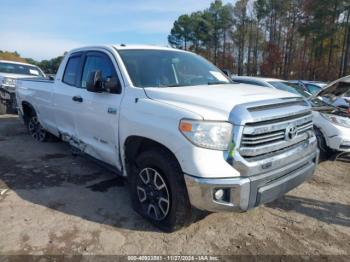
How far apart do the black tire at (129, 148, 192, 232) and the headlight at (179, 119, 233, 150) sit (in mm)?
377

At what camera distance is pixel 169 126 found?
3.07 metres

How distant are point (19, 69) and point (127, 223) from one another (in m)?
10.9

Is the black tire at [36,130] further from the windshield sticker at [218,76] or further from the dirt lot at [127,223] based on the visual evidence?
the windshield sticker at [218,76]

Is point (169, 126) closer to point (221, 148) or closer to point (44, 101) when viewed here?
point (221, 148)

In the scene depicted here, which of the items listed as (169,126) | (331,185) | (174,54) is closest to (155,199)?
(169,126)

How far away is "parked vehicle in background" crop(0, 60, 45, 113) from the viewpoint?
10757 millimetres

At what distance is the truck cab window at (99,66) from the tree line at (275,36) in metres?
33.5

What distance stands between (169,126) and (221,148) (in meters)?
0.55

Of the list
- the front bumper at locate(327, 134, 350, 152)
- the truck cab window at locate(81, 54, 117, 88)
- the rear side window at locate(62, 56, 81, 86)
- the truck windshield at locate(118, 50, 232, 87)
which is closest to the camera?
the truck windshield at locate(118, 50, 232, 87)

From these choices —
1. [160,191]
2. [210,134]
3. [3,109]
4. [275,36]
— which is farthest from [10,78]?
[275,36]

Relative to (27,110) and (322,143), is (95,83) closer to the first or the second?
(322,143)

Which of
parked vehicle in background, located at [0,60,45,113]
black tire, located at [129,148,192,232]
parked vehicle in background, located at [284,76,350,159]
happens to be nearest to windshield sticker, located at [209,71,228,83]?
black tire, located at [129,148,192,232]

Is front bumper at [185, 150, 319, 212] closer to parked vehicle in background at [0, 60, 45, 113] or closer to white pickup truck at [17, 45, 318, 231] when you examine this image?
white pickup truck at [17, 45, 318, 231]

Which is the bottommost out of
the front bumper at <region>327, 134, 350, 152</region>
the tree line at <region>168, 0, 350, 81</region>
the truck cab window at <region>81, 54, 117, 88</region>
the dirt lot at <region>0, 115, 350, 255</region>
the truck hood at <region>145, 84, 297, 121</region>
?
the dirt lot at <region>0, 115, 350, 255</region>
